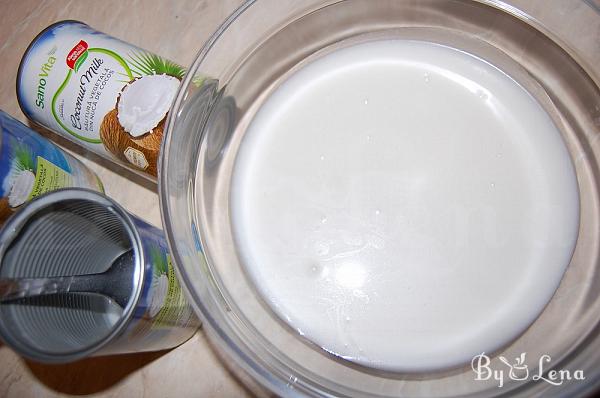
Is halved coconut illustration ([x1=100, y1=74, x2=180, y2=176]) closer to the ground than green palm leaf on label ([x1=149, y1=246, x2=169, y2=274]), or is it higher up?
higher up

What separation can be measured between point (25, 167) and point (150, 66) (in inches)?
7.2

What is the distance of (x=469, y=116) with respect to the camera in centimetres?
67

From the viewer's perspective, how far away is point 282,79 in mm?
750

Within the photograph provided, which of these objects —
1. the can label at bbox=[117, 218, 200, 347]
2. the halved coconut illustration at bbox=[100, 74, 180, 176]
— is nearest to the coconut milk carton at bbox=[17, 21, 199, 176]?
the halved coconut illustration at bbox=[100, 74, 180, 176]

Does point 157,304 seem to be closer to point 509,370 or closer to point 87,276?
point 87,276

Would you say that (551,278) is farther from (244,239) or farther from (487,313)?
(244,239)

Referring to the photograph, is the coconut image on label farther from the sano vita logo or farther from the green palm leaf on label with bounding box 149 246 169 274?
the sano vita logo

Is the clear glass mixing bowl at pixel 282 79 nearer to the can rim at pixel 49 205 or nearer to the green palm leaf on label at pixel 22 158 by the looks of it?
the can rim at pixel 49 205

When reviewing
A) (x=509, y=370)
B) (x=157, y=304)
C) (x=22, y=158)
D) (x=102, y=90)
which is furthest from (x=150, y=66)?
(x=509, y=370)

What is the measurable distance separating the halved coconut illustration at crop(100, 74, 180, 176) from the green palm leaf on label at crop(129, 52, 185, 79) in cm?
1

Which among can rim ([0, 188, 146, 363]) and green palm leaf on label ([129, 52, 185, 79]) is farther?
green palm leaf on label ([129, 52, 185, 79])

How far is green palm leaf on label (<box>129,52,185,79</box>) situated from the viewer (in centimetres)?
65

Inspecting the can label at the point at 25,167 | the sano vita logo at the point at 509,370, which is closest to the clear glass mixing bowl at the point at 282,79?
the sano vita logo at the point at 509,370

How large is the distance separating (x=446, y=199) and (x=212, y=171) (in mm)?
303
